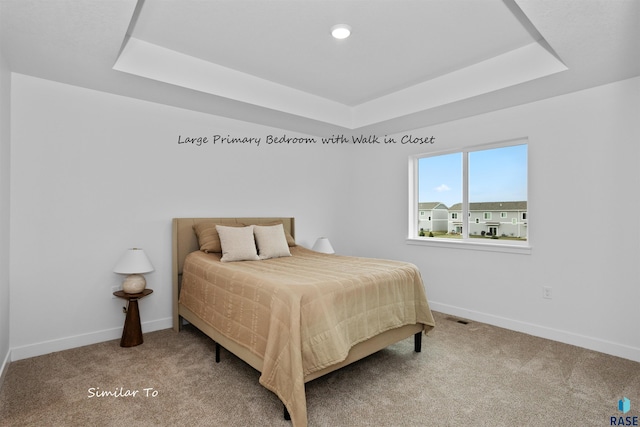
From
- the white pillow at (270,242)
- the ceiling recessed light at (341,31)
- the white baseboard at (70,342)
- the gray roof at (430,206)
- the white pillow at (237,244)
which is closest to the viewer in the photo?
the ceiling recessed light at (341,31)

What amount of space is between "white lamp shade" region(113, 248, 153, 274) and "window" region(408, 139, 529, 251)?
9.80ft

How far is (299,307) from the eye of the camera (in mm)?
1924

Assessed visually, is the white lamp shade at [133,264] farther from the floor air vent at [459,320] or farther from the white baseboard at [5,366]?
the floor air vent at [459,320]

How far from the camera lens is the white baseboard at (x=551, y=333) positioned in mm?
2771

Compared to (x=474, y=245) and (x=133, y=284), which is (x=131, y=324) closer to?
(x=133, y=284)

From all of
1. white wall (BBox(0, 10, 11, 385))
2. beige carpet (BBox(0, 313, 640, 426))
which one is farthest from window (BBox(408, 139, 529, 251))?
white wall (BBox(0, 10, 11, 385))

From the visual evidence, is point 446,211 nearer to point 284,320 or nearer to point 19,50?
point 284,320

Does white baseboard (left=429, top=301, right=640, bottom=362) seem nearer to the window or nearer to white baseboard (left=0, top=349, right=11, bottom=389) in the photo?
the window

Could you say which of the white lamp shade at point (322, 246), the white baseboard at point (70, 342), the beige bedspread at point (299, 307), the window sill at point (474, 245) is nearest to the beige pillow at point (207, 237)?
the beige bedspread at point (299, 307)

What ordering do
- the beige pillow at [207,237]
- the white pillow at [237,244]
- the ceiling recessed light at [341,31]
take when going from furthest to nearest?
the beige pillow at [207,237] → the white pillow at [237,244] → the ceiling recessed light at [341,31]

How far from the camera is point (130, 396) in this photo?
7.07 feet

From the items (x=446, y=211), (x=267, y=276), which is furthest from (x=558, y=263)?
(x=267, y=276)

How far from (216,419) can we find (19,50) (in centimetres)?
273

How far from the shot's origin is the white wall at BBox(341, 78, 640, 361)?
2.80 m
